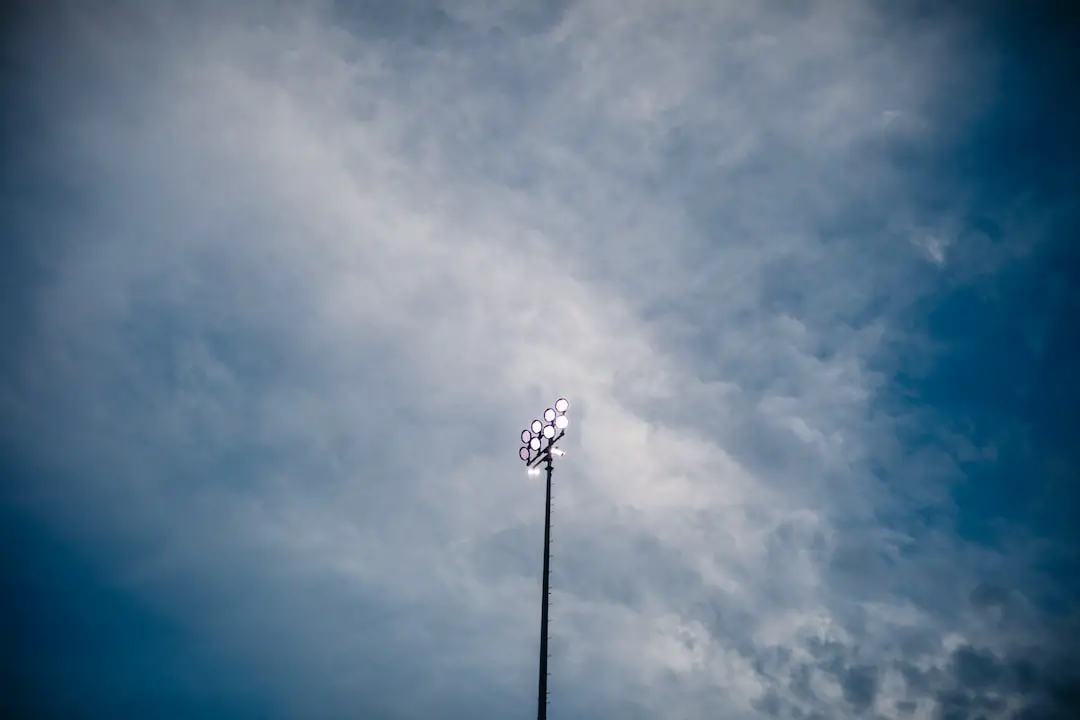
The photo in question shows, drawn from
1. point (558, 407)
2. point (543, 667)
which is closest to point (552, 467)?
point (558, 407)

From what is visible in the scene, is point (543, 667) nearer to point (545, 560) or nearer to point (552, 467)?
point (545, 560)

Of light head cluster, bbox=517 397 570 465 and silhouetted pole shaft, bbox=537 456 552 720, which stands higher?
light head cluster, bbox=517 397 570 465

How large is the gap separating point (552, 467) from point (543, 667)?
20.8 feet

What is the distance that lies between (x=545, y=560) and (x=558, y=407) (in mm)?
5502

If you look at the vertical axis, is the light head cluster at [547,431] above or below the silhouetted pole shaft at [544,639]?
above

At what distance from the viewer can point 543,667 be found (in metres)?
15.2

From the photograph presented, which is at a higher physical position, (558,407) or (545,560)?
(558,407)

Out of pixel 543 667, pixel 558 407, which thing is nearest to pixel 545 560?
pixel 543 667

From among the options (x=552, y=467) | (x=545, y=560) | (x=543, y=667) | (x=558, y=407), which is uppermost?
(x=558, y=407)

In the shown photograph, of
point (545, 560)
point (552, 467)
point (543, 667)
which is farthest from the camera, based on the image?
point (552, 467)

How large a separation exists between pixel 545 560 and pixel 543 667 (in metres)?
3.04

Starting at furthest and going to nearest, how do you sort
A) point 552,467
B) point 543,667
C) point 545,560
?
point 552,467
point 545,560
point 543,667

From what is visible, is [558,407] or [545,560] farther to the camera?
[558,407]

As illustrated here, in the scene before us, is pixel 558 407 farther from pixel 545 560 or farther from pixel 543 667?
pixel 543 667
